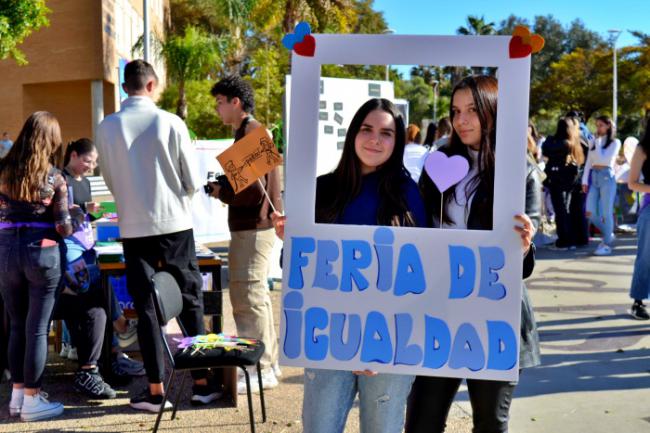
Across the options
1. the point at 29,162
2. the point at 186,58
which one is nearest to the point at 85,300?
the point at 29,162

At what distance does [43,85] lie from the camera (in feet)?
107

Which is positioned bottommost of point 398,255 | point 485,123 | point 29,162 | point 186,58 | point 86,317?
point 86,317

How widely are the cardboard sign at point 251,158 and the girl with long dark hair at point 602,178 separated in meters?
7.88

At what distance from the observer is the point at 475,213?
2.65 meters

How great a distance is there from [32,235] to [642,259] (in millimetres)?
4949

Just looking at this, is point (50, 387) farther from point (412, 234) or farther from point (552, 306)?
point (552, 306)

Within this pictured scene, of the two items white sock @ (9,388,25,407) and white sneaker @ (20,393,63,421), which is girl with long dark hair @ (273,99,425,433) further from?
white sock @ (9,388,25,407)

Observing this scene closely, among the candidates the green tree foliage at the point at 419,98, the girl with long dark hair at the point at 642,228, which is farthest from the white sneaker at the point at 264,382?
the green tree foliage at the point at 419,98

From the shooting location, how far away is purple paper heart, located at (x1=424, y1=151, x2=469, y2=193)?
8.77ft

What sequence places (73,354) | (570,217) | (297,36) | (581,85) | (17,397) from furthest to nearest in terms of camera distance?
(581,85) < (570,217) < (73,354) < (17,397) < (297,36)

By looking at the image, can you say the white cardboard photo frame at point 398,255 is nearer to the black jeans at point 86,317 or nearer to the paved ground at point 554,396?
the paved ground at point 554,396

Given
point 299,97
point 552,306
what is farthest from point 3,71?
point 299,97

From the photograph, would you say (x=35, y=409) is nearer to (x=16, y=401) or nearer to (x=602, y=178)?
(x=16, y=401)

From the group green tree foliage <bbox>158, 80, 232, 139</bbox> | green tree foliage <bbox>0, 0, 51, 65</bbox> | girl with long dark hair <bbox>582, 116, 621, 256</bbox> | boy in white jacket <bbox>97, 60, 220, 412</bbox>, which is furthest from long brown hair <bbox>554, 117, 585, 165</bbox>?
green tree foliage <bbox>158, 80, 232, 139</bbox>
